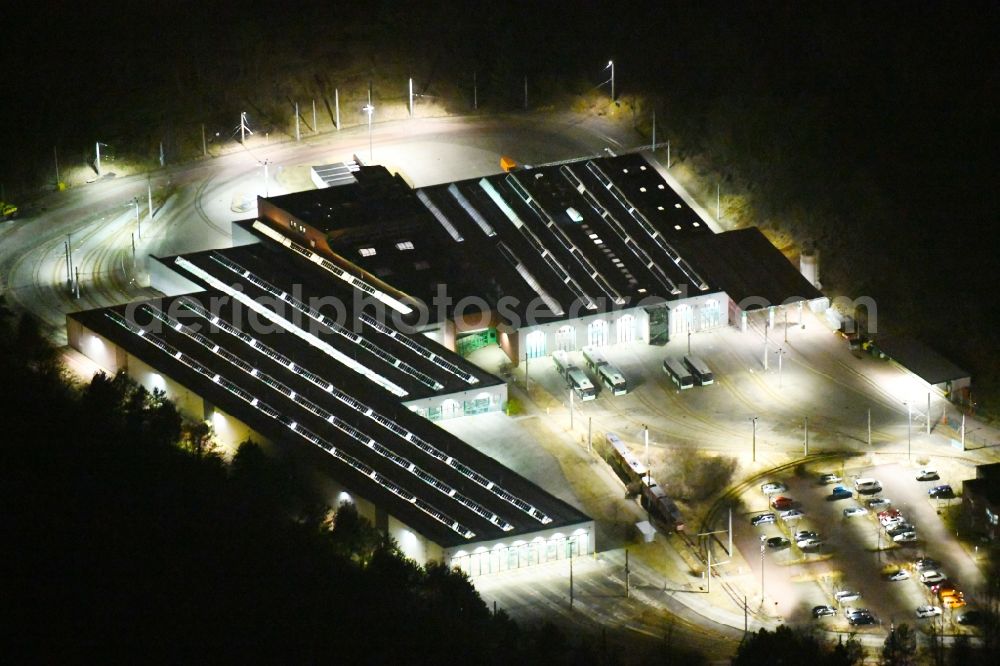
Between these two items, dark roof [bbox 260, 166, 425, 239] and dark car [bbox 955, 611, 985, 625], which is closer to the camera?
dark car [bbox 955, 611, 985, 625]

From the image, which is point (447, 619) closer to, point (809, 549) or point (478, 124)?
point (809, 549)

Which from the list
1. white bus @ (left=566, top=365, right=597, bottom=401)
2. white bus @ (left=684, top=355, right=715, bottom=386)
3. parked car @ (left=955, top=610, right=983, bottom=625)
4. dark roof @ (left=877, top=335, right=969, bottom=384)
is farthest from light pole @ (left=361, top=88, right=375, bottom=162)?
parked car @ (left=955, top=610, right=983, bottom=625)

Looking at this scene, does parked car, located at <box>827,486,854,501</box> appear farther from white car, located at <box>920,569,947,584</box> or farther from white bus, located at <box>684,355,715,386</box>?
white bus, located at <box>684,355,715,386</box>

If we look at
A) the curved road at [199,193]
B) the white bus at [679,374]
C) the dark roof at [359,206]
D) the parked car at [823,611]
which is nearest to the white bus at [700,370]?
the white bus at [679,374]

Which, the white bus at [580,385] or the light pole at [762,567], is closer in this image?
the light pole at [762,567]

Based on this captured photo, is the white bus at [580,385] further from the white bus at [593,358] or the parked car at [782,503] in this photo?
the parked car at [782,503]

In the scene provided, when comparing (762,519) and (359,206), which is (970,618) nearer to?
(762,519)

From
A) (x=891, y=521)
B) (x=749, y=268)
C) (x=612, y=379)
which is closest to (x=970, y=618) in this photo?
(x=891, y=521)

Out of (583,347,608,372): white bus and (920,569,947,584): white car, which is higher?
(583,347,608,372): white bus
